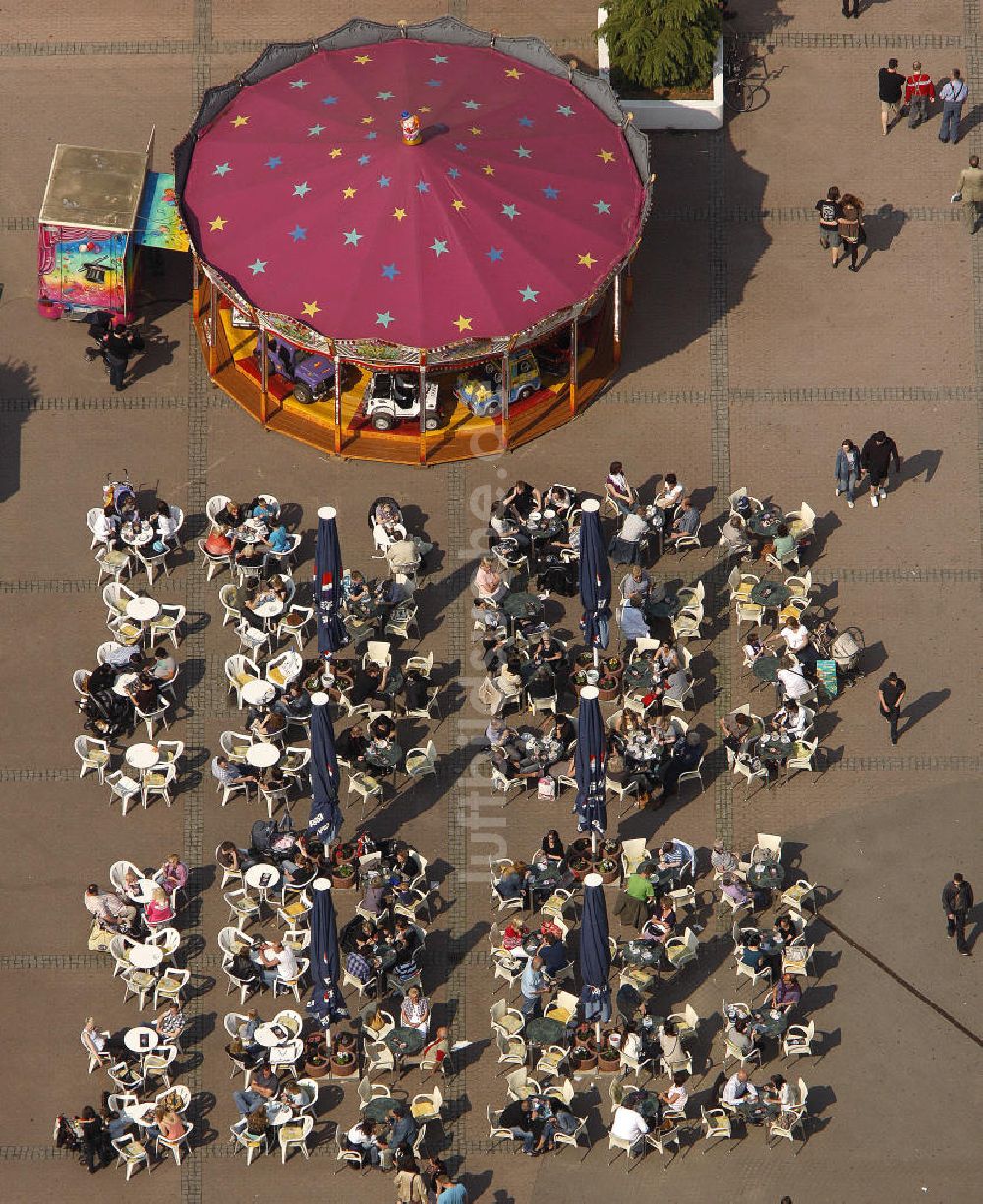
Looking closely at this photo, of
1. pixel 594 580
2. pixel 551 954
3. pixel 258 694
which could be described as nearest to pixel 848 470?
pixel 594 580

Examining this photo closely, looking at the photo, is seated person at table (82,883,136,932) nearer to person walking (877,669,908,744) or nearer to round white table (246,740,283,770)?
round white table (246,740,283,770)

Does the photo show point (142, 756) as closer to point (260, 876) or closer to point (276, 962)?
point (260, 876)

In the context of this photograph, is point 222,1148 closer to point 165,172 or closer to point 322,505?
point 322,505

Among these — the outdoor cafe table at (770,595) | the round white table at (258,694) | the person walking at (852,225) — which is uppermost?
the person walking at (852,225)

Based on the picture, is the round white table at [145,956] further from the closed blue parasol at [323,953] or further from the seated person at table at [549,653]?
the seated person at table at [549,653]

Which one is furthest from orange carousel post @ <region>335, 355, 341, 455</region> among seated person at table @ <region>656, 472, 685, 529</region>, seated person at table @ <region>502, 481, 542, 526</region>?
seated person at table @ <region>656, 472, 685, 529</region>

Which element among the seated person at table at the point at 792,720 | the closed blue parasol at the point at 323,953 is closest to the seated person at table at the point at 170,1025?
the closed blue parasol at the point at 323,953

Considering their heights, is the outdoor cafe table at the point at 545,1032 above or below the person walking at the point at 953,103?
below
